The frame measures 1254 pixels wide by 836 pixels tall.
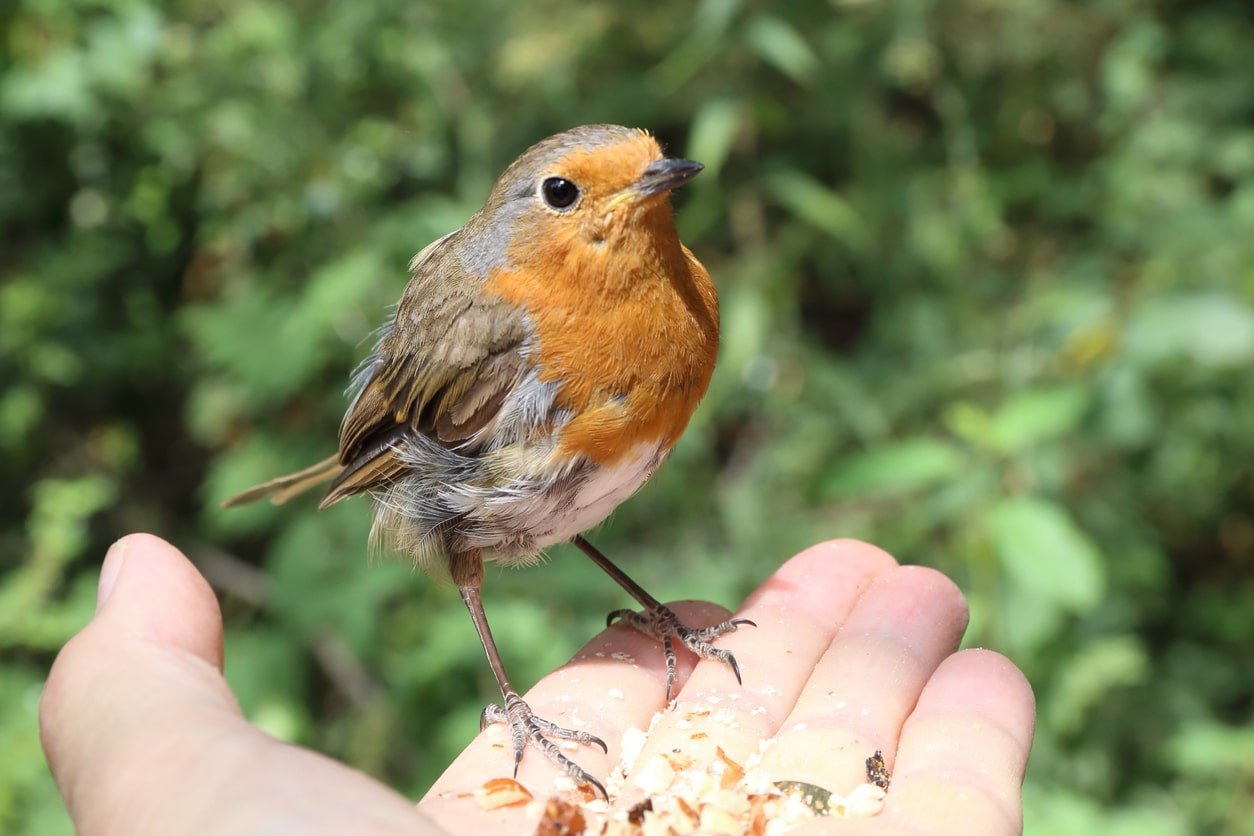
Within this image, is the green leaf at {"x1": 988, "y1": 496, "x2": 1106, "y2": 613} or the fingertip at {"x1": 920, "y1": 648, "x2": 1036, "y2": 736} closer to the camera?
the fingertip at {"x1": 920, "y1": 648, "x2": 1036, "y2": 736}

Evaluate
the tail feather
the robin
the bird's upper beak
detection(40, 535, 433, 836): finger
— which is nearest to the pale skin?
detection(40, 535, 433, 836): finger

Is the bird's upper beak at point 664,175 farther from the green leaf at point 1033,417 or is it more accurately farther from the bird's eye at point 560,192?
the green leaf at point 1033,417

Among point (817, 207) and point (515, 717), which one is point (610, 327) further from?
point (817, 207)

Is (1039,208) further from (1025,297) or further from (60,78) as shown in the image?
(60,78)

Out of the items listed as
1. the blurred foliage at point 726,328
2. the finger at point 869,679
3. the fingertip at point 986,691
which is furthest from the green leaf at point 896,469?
the fingertip at point 986,691

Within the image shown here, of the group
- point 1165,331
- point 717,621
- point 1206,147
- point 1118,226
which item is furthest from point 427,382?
point 1206,147

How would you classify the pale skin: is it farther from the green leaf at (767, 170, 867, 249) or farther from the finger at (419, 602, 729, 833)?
the green leaf at (767, 170, 867, 249)

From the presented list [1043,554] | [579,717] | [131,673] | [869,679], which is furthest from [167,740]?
[1043,554]
